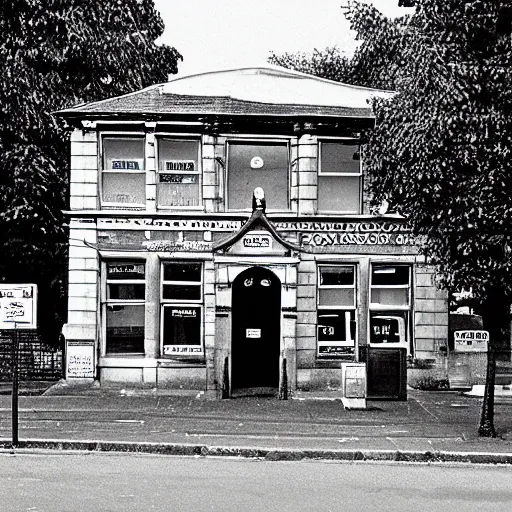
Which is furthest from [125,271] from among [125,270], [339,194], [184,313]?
[339,194]

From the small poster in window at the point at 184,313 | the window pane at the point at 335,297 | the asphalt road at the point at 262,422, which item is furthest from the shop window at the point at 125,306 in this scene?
the window pane at the point at 335,297

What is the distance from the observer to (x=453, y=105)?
1466 cm

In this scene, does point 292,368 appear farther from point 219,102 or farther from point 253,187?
point 219,102

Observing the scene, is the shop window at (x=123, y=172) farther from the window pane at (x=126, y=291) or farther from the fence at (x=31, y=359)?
the fence at (x=31, y=359)

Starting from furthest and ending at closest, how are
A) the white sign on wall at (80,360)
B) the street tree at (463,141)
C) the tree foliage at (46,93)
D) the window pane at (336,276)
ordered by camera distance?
the tree foliage at (46,93) < the window pane at (336,276) < the white sign on wall at (80,360) < the street tree at (463,141)

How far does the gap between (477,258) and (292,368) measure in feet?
21.6

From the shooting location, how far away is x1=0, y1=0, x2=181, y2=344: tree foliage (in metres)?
23.9

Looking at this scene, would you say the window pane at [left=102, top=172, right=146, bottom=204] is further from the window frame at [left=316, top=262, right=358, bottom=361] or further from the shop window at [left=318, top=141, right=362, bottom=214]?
the window frame at [left=316, top=262, right=358, bottom=361]

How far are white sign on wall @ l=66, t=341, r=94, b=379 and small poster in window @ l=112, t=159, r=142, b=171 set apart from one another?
4115 millimetres

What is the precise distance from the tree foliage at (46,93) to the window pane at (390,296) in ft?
30.1

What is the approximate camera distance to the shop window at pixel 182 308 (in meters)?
21.0

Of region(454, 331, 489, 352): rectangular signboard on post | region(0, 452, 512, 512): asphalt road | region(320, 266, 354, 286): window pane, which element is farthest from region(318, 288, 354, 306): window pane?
region(0, 452, 512, 512): asphalt road

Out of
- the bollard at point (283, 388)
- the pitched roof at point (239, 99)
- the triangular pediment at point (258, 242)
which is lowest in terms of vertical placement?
the bollard at point (283, 388)

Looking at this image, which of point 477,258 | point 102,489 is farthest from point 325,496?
point 477,258
